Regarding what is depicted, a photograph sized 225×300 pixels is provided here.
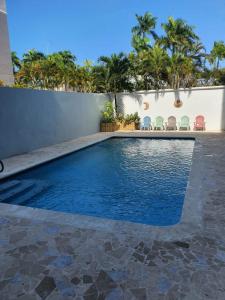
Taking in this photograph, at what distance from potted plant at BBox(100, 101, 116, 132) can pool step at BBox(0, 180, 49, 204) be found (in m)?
10.6

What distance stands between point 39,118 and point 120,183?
243 inches

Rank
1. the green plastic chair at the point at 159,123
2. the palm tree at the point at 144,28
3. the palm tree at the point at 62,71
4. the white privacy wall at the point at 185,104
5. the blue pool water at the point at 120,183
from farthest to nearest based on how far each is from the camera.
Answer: the palm tree at the point at 144,28 < the palm tree at the point at 62,71 < the green plastic chair at the point at 159,123 < the white privacy wall at the point at 185,104 < the blue pool water at the point at 120,183

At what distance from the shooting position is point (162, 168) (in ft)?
27.2

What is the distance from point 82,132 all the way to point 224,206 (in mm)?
11806

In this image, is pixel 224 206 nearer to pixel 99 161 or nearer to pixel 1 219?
pixel 1 219

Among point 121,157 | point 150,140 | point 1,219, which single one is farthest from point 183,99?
point 1,219

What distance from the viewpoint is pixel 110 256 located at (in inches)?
124

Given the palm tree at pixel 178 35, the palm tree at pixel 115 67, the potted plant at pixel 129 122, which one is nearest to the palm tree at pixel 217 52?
the palm tree at pixel 178 35

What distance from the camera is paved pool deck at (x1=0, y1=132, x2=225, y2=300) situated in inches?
102

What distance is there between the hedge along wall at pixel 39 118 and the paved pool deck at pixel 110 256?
5579 mm

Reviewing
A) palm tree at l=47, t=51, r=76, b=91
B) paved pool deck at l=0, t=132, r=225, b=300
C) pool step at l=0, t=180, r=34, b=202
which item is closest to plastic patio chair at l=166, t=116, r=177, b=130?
palm tree at l=47, t=51, r=76, b=91

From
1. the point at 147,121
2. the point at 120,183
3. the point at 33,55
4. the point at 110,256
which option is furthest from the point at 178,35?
the point at 110,256

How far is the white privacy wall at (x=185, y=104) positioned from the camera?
15461 millimetres

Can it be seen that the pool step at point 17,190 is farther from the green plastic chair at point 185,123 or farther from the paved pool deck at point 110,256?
the green plastic chair at point 185,123
